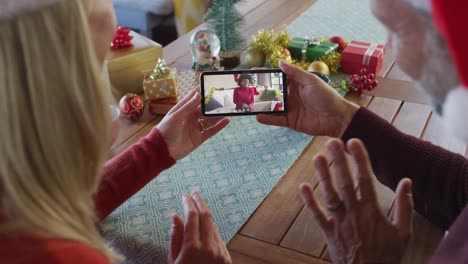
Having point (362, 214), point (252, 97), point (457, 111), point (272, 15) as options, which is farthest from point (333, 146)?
point (272, 15)

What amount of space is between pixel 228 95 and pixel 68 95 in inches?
19.5

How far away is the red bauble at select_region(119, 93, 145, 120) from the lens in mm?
1109

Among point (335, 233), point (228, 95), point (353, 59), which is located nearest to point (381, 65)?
point (353, 59)

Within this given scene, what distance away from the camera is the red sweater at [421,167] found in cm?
78

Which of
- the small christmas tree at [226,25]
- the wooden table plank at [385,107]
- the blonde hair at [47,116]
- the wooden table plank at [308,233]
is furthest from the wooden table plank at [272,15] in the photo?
the blonde hair at [47,116]

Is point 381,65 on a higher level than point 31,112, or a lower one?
lower

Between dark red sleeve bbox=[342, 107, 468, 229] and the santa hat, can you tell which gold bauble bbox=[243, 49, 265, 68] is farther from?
the santa hat

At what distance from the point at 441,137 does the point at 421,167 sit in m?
0.24

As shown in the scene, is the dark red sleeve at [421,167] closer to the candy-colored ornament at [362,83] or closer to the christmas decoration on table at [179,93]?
the candy-colored ornament at [362,83]

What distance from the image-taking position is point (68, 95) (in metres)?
0.50

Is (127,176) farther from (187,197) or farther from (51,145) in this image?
(51,145)

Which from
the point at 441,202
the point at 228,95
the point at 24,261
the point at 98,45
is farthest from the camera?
the point at 228,95

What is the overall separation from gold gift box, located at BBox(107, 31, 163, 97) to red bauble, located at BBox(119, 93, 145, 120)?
103 millimetres

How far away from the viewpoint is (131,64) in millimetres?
1213
